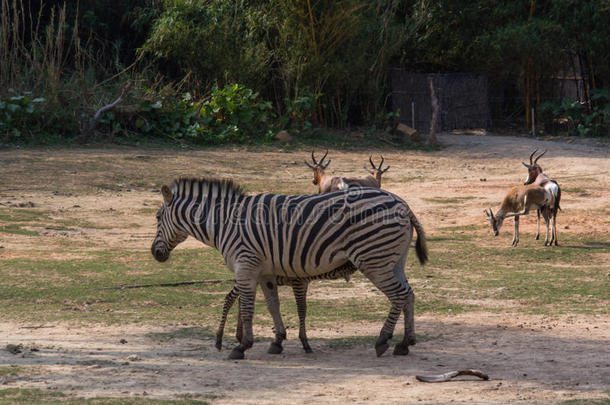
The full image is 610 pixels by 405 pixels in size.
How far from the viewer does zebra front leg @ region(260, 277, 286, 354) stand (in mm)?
7828

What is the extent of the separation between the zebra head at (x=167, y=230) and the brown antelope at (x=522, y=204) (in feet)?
25.5

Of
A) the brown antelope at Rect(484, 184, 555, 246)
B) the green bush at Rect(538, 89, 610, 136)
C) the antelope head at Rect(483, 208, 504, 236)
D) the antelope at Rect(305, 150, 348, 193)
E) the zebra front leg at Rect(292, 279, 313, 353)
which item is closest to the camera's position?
the zebra front leg at Rect(292, 279, 313, 353)

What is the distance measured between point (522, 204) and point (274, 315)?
8.35 meters

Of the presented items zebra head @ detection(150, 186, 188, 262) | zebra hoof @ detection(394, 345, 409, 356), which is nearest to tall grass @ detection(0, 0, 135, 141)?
zebra head @ detection(150, 186, 188, 262)

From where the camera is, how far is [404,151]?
1014 inches

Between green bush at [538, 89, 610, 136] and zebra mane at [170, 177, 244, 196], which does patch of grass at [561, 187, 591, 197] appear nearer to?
green bush at [538, 89, 610, 136]

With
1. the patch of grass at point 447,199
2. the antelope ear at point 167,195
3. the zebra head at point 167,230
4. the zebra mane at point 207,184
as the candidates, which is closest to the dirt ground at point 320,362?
the zebra head at point 167,230

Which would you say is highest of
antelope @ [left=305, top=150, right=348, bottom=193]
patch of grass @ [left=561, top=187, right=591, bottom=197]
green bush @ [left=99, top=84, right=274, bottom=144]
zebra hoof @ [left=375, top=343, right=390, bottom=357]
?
green bush @ [left=99, top=84, right=274, bottom=144]

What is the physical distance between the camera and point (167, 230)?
27.7ft

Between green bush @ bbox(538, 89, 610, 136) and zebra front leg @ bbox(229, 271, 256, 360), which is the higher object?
green bush @ bbox(538, 89, 610, 136)

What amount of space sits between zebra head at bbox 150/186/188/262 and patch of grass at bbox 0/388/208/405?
2.47 meters

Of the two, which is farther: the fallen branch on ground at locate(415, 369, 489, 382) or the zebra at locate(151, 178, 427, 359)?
the zebra at locate(151, 178, 427, 359)

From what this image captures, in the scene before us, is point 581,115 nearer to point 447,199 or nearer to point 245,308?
point 447,199

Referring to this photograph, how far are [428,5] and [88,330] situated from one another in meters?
23.1
